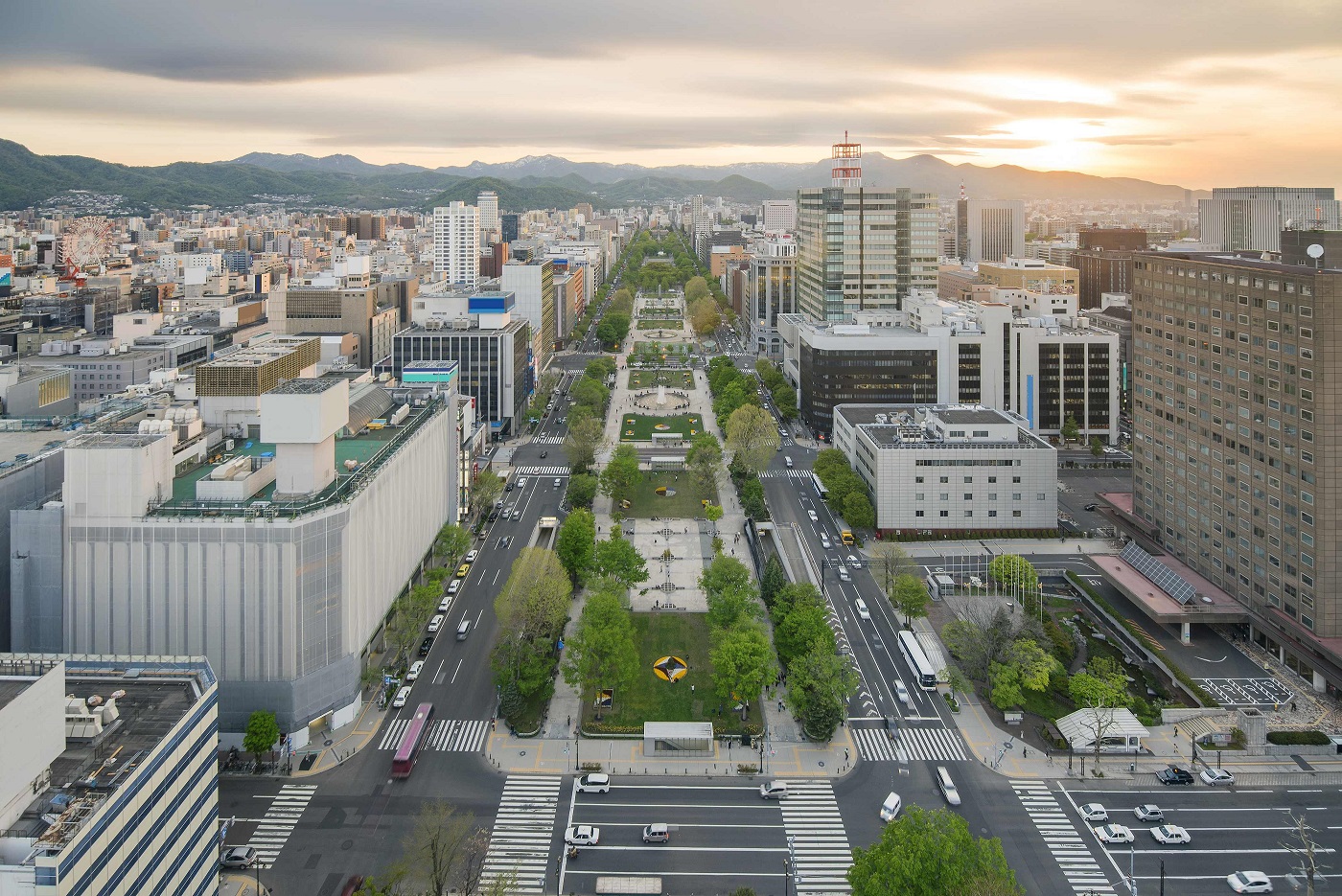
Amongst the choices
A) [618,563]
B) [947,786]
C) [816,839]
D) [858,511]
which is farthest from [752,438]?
[816,839]

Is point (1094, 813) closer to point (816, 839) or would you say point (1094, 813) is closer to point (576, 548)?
point (816, 839)

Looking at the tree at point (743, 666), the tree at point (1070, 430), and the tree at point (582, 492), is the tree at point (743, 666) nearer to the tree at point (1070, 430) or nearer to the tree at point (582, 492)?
the tree at point (582, 492)

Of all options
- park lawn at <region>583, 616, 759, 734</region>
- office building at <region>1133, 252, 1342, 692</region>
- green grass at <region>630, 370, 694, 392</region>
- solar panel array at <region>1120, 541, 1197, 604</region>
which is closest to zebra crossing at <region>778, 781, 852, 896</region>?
park lawn at <region>583, 616, 759, 734</region>

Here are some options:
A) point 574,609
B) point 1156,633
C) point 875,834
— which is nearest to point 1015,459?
point 1156,633

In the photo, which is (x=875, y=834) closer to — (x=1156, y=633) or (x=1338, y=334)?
(x=1156, y=633)

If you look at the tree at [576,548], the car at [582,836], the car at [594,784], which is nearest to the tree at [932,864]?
the car at [582,836]
